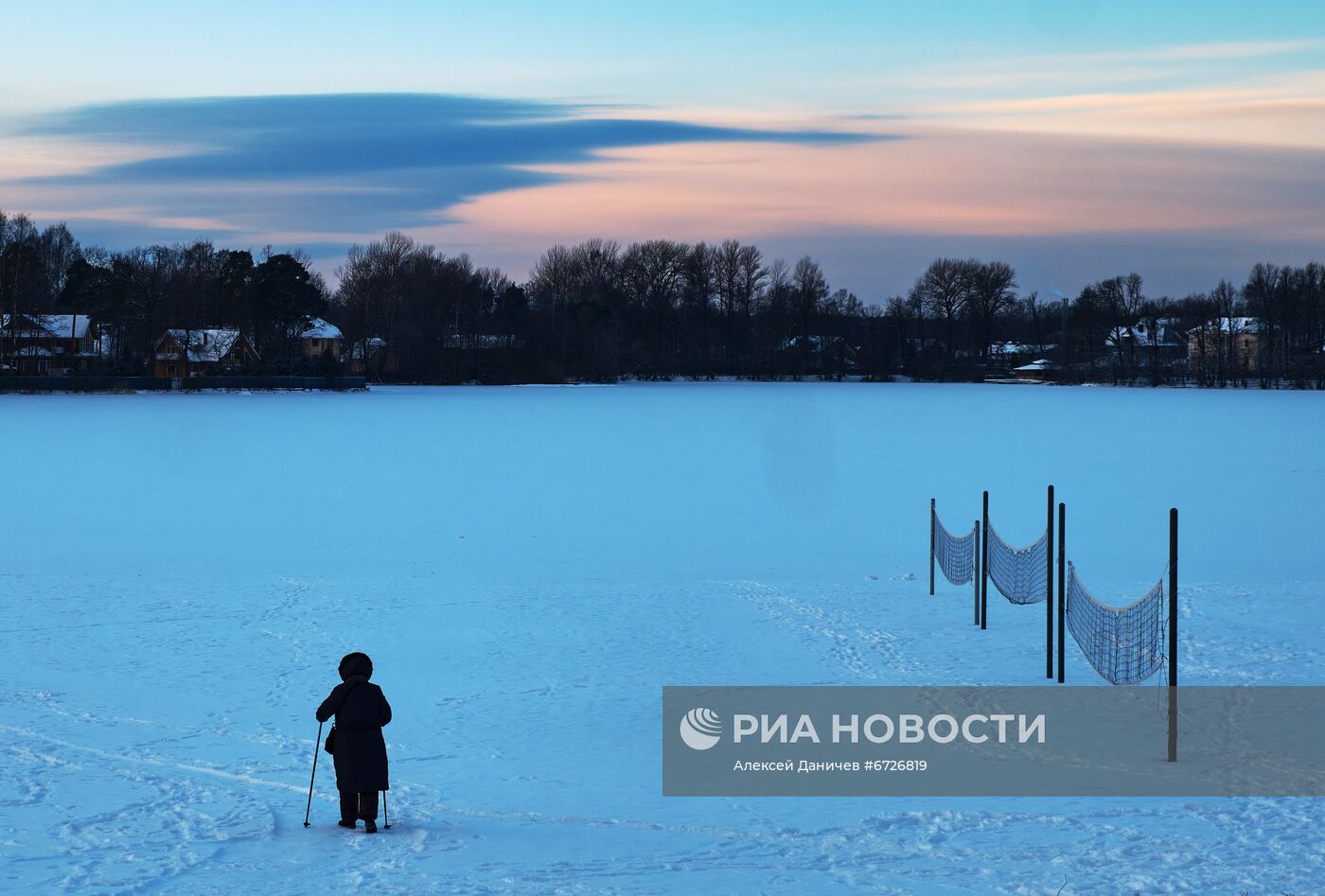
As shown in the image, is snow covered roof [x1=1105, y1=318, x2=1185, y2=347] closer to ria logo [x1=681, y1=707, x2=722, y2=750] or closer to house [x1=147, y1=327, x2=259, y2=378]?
house [x1=147, y1=327, x2=259, y2=378]

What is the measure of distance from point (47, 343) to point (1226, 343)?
117m

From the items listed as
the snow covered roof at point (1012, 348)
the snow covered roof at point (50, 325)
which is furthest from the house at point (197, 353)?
the snow covered roof at point (1012, 348)

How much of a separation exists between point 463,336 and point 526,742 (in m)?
125

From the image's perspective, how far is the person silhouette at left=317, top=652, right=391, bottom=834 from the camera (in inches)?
292

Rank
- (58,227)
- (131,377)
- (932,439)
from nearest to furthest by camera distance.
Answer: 1. (932,439)
2. (131,377)
3. (58,227)

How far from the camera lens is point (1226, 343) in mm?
147250

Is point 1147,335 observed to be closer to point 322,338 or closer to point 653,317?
point 653,317

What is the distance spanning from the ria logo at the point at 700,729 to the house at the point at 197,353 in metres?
98.5

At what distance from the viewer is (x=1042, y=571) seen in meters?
15.1

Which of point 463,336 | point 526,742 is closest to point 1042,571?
point 526,742

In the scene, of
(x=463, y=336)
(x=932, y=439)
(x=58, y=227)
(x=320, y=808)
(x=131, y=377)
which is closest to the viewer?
(x=320, y=808)

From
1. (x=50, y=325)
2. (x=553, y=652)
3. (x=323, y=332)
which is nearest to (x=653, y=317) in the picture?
(x=323, y=332)

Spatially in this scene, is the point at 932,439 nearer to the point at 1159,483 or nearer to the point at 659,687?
the point at 1159,483

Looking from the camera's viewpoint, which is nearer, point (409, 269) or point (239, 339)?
point (239, 339)
